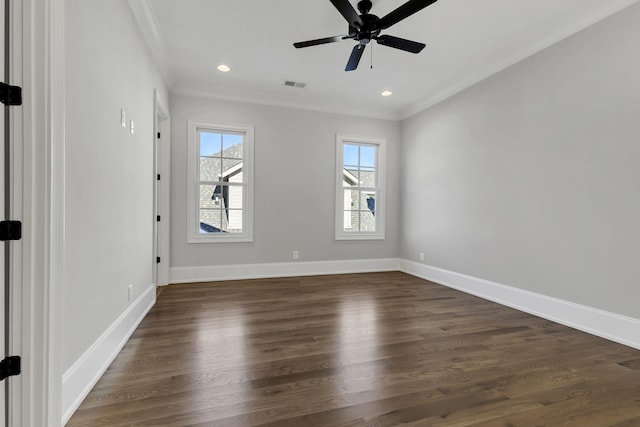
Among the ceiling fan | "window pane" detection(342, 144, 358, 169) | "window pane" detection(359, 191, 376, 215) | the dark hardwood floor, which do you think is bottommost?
the dark hardwood floor

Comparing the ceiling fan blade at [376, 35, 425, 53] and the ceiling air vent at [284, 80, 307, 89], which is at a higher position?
the ceiling air vent at [284, 80, 307, 89]

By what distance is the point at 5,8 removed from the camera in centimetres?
121

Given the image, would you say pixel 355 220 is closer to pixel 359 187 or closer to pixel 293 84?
pixel 359 187

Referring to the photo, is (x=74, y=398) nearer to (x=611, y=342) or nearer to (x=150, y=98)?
(x=150, y=98)

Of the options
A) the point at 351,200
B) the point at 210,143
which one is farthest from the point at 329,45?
the point at 351,200

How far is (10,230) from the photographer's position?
1.20 meters

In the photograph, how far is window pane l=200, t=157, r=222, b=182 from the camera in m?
4.61

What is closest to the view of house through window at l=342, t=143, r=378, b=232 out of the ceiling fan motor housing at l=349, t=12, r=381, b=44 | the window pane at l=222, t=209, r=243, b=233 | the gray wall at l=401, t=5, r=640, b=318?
the gray wall at l=401, t=5, r=640, b=318

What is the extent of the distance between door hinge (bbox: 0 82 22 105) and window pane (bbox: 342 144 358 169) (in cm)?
445

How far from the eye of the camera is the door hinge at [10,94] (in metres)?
1.18

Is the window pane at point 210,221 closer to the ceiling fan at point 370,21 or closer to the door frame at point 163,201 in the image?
the door frame at point 163,201

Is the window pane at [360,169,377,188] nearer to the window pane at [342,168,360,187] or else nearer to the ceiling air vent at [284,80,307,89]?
the window pane at [342,168,360,187]

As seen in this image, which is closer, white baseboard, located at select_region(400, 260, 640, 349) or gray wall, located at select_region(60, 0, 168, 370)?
gray wall, located at select_region(60, 0, 168, 370)

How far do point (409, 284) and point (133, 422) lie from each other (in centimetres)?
371
